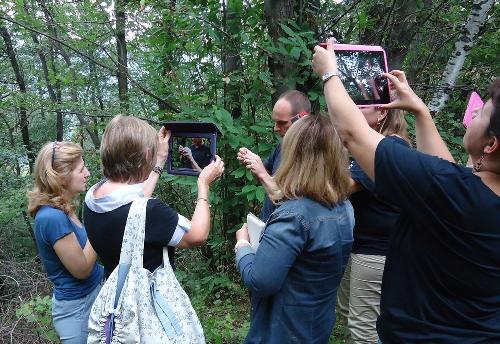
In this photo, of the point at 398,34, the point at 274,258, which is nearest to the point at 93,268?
the point at 274,258

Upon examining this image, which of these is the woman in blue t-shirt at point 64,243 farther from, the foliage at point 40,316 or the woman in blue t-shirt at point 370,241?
the woman in blue t-shirt at point 370,241

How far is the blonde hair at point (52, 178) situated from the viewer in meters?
2.30

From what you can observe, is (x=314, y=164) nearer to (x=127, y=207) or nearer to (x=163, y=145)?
(x=127, y=207)

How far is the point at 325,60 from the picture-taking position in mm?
1557

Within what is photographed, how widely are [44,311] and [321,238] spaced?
3.02 meters

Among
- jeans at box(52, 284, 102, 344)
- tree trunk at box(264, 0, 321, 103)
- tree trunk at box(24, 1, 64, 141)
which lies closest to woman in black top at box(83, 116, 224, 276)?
jeans at box(52, 284, 102, 344)

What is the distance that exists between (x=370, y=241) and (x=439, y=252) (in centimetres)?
121

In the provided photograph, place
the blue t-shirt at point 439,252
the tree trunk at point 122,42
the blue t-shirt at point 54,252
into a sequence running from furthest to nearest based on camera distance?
the tree trunk at point 122,42, the blue t-shirt at point 54,252, the blue t-shirt at point 439,252

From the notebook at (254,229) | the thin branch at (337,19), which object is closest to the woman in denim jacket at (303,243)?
the notebook at (254,229)

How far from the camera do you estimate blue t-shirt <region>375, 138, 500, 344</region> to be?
4.06 ft

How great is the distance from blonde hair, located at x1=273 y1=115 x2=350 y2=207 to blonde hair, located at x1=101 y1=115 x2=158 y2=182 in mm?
699

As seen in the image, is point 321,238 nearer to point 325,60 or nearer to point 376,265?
point 325,60

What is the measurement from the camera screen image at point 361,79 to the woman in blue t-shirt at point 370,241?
45 centimetres

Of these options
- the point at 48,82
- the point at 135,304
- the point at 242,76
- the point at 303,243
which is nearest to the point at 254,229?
the point at 303,243
